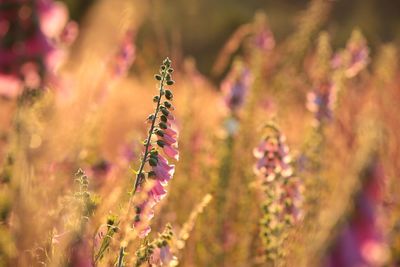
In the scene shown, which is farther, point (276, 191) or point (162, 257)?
point (276, 191)

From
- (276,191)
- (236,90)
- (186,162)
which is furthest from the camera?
(236,90)

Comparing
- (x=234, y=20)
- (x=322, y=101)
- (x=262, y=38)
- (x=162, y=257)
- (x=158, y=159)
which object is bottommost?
(x=162, y=257)

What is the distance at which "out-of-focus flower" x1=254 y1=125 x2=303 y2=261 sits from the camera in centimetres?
181

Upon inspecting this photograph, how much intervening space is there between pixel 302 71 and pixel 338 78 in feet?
5.87

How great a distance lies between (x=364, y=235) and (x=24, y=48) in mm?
622

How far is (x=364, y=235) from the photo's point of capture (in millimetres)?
772

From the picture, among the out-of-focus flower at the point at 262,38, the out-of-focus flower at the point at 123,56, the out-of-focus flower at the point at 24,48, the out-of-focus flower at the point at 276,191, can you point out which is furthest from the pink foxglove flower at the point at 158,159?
the out-of-focus flower at the point at 262,38

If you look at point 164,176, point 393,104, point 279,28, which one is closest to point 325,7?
point 393,104

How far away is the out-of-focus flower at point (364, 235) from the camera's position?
0.76m

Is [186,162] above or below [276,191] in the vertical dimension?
above

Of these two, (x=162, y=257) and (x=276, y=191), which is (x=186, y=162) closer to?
(x=276, y=191)

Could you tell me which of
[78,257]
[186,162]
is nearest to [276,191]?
[78,257]

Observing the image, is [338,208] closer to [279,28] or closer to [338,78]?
[338,78]

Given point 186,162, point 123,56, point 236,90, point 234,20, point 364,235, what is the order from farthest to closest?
1. point 234,20
2. point 236,90
3. point 186,162
4. point 123,56
5. point 364,235
